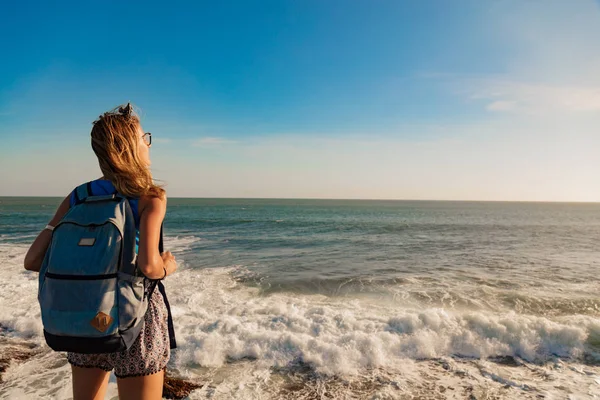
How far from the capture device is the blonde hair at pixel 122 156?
1.68 meters

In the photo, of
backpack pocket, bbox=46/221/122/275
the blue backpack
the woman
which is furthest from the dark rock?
backpack pocket, bbox=46/221/122/275

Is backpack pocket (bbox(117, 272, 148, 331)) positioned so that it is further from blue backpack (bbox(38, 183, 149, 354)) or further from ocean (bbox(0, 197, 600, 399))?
ocean (bbox(0, 197, 600, 399))

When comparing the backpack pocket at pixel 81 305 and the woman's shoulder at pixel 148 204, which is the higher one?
the woman's shoulder at pixel 148 204

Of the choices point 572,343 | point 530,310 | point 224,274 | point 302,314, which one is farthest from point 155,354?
point 224,274

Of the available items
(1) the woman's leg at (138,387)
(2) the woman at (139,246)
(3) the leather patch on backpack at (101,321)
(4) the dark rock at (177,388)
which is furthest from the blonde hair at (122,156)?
(4) the dark rock at (177,388)

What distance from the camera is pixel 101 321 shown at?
5.11ft

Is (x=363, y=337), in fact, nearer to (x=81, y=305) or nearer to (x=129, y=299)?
(x=129, y=299)

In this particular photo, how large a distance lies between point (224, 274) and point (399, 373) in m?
8.35

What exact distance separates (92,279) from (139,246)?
0.22 metres

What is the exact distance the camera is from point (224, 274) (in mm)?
12766

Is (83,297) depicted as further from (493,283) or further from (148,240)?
(493,283)

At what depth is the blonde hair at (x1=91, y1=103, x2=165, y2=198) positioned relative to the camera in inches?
66.1

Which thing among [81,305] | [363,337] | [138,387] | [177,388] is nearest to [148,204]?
[81,305]

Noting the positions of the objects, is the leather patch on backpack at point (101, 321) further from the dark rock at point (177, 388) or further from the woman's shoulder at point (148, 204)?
the dark rock at point (177, 388)
